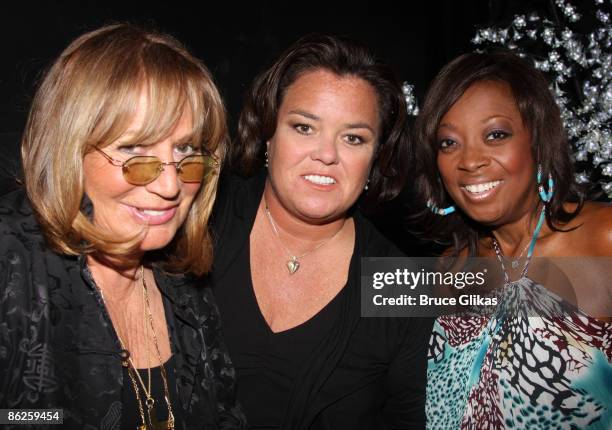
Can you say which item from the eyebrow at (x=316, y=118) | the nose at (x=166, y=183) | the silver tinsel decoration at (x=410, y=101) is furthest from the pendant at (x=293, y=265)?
the silver tinsel decoration at (x=410, y=101)

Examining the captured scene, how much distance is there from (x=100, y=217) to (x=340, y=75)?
985mm

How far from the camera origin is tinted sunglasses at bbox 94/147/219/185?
1.33 m

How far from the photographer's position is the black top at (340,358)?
1.86 m

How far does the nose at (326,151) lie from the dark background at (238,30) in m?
0.60

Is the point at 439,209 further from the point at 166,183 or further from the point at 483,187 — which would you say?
the point at 166,183

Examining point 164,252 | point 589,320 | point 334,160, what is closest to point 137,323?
point 164,252

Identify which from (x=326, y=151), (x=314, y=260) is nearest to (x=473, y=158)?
(x=326, y=151)

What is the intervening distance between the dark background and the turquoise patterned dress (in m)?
0.68

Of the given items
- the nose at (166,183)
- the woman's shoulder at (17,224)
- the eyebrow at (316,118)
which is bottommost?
the woman's shoulder at (17,224)

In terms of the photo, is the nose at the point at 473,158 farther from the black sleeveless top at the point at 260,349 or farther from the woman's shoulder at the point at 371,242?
the black sleeveless top at the point at 260,349

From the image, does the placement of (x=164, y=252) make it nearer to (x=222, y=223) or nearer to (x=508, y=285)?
(x=222, y=223)

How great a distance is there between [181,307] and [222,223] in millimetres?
407

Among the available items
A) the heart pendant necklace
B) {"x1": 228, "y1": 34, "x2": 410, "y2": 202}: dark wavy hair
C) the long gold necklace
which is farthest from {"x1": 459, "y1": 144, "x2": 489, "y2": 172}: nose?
the long gold necklace

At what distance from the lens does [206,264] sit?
1765mm
